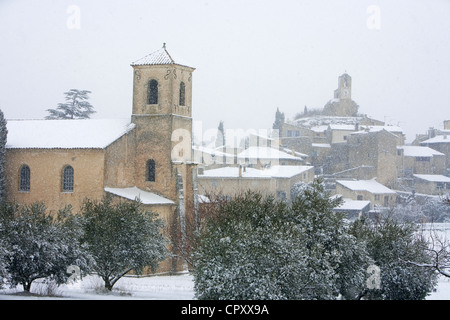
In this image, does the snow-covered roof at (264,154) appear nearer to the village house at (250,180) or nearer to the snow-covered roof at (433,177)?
the village house at (250,180)

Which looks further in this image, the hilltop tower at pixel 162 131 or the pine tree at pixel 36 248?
the hilltop tower at pixel 162 131

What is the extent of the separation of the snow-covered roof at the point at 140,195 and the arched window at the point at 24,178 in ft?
13.5

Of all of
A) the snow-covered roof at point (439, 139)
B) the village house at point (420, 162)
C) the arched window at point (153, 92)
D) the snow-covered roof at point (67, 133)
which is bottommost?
the village house at point (420, 162)

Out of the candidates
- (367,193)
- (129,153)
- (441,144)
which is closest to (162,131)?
(129,153)

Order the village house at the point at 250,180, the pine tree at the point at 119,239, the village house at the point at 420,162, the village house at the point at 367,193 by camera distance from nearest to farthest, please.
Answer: the pine tree at the point at 119,239, the village house at the point at 250,180, the village house at the point at 367,193, the village house at the point at 420,162

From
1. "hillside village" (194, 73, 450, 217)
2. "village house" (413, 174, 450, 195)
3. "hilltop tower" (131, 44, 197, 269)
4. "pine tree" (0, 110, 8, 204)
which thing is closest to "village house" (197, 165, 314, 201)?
"hillside village" (194, 73, 450, 217)

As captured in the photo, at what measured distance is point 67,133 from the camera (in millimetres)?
28953

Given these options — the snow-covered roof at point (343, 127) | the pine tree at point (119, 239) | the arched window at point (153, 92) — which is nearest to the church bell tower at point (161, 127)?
the arched window at point (153, 92)

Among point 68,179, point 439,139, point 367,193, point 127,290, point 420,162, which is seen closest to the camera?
point 127,290

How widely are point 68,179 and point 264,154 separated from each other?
36.2 meters

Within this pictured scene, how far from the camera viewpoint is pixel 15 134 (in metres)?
30.0

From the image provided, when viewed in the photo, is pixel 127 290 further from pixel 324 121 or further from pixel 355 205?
pixel 324 121

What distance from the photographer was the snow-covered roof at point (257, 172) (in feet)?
164
